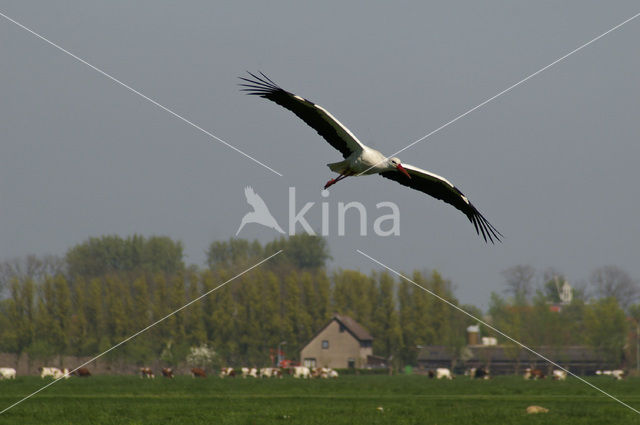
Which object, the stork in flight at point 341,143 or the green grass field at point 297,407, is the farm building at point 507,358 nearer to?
the green grass field at point 297,407

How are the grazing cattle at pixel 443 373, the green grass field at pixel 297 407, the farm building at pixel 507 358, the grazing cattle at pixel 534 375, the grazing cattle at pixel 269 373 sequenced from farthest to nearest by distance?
the farm building at pixel 507 358 → the grazing cattle at pixel 443 373 → the grazing cattle at pixel 269 373 → the grazing cattle at pixel 534 375 → the green grass field at pixel 297 407

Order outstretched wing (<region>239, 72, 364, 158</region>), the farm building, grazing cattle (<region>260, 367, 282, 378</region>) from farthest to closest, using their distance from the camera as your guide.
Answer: the farm building
grazing cattle (<region>260, 367, 282, 378</region>)
outstretched wing (<region>239, 72, 364, 158</region>)

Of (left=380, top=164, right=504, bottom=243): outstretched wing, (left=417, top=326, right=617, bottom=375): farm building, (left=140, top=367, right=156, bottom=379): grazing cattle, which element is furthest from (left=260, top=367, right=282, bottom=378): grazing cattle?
(left=380, top=164, right=504, bottom=243): outstretched wing

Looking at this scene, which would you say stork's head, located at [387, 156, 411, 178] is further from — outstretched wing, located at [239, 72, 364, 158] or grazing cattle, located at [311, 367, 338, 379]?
grazing cattle, located at [311, 367, 338, 379]

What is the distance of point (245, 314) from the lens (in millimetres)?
84188

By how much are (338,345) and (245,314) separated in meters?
10.6

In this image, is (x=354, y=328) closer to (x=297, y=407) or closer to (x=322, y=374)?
(x=322, y=374)

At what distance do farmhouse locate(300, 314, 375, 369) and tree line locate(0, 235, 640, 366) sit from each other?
0.81m

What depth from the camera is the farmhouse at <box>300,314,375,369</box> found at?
8856cm

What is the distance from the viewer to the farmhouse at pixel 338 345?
8856cm

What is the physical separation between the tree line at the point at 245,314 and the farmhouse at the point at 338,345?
0.81 metres

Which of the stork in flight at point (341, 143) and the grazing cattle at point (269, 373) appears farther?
the grazing cattle at point (269, 373)

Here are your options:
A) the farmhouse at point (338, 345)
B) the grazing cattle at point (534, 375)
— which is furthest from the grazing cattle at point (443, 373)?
the farmhouse at point (338, 345)

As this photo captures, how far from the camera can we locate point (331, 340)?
89250 mm
